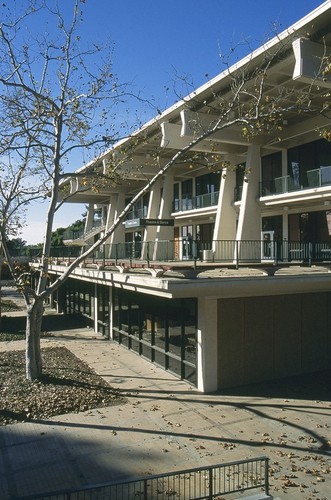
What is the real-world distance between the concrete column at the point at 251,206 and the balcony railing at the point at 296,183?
69 cm

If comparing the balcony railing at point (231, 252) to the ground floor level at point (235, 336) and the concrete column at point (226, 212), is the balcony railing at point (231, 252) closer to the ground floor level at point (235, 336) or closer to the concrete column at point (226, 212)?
the concrete column at point (226, 212)

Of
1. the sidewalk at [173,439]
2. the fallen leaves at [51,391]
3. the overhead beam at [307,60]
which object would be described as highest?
the overhead beam at [307,60]

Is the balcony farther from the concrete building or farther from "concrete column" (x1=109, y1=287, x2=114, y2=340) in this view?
"concrete column" (x1=109, y1=287, x2=114, y2=340)

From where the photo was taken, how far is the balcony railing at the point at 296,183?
20.3 m

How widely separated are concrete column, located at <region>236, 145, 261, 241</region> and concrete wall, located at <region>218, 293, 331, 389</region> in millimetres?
8695

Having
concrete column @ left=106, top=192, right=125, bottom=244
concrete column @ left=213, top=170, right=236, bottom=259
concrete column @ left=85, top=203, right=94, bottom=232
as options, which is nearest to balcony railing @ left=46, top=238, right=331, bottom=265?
concrete column @ left=213, top=170, right=236, bottom=259

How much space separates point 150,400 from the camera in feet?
40.3

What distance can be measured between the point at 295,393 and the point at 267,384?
1122 mm

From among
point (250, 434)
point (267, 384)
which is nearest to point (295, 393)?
point (267, 384)

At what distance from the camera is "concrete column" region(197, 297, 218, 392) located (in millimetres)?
13164

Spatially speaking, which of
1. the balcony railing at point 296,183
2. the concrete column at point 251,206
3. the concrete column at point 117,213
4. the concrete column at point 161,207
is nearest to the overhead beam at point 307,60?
the balcony railing at point 296,183

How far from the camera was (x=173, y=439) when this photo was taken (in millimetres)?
9641

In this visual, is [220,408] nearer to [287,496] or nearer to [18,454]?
[287,496]

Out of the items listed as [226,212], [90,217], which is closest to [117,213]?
[90,217]
